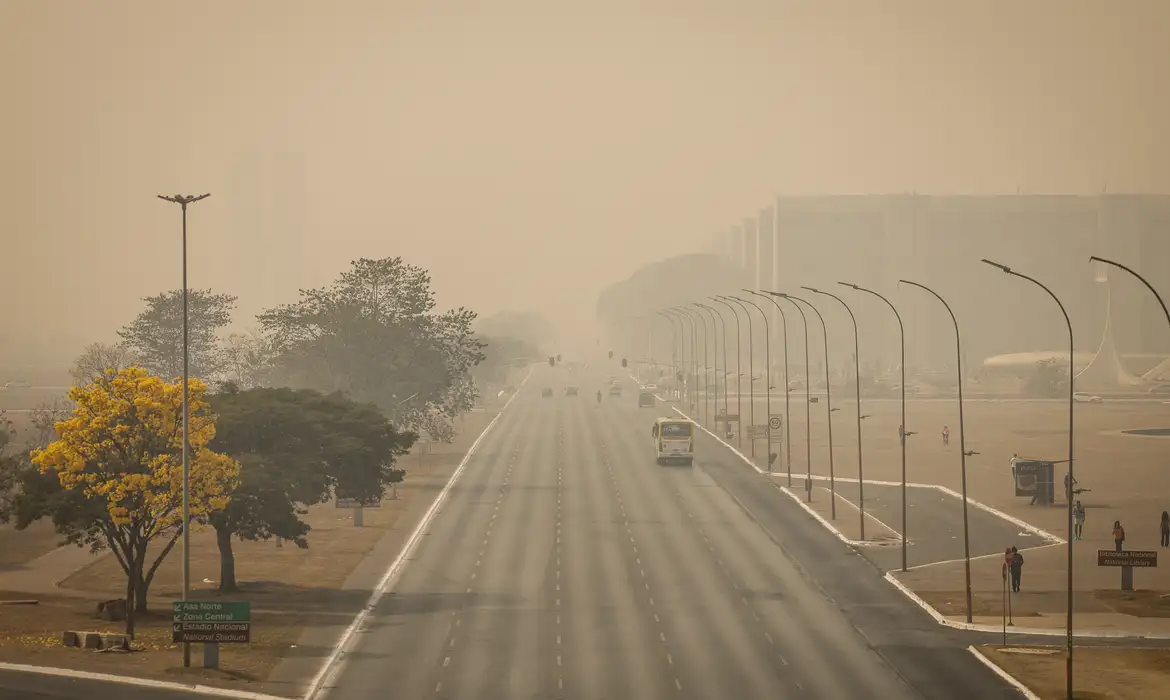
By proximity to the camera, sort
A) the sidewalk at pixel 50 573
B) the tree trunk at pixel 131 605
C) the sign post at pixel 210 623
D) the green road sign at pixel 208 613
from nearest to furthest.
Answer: the sign post at pixel 210 623 < the green road sign at pixel 208 613 < the tree trunk at pixel 131 605 < the sidewalk at pixel 50 573

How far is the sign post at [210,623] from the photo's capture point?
53250 mm

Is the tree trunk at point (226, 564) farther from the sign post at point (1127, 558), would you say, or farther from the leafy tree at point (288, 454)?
the sign post at point (1127, 558)

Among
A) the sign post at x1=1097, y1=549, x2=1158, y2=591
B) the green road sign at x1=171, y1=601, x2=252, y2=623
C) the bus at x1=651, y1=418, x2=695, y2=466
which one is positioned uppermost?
the bus at x1=651, y1=418, x2=695, y2=466

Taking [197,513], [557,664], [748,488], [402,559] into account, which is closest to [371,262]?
[748,488]

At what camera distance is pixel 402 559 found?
81.8 m

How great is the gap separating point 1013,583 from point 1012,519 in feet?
85.5

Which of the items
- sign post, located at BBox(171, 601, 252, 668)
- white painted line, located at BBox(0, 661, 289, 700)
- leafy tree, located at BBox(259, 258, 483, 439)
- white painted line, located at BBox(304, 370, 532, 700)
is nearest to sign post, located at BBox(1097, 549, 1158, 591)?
white painted line, located at BBox(304, 370, 532, 700)

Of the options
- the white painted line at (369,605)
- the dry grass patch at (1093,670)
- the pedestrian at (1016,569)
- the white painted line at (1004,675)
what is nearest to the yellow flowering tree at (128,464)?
Answer: the white painted line at (369,605)

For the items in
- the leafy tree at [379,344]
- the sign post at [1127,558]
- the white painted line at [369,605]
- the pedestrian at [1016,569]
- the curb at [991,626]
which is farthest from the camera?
the leafy tree at [379,344]

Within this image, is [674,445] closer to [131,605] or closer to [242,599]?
[242,599]

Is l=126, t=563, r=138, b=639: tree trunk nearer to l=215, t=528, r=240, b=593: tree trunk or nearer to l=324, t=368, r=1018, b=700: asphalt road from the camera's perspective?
l=215, t=528, r=240, b=593: tree trunk

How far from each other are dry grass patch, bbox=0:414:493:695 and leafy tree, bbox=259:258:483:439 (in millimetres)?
34351

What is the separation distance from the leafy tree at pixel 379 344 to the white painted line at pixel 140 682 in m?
83.8

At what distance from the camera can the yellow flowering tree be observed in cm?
6159
